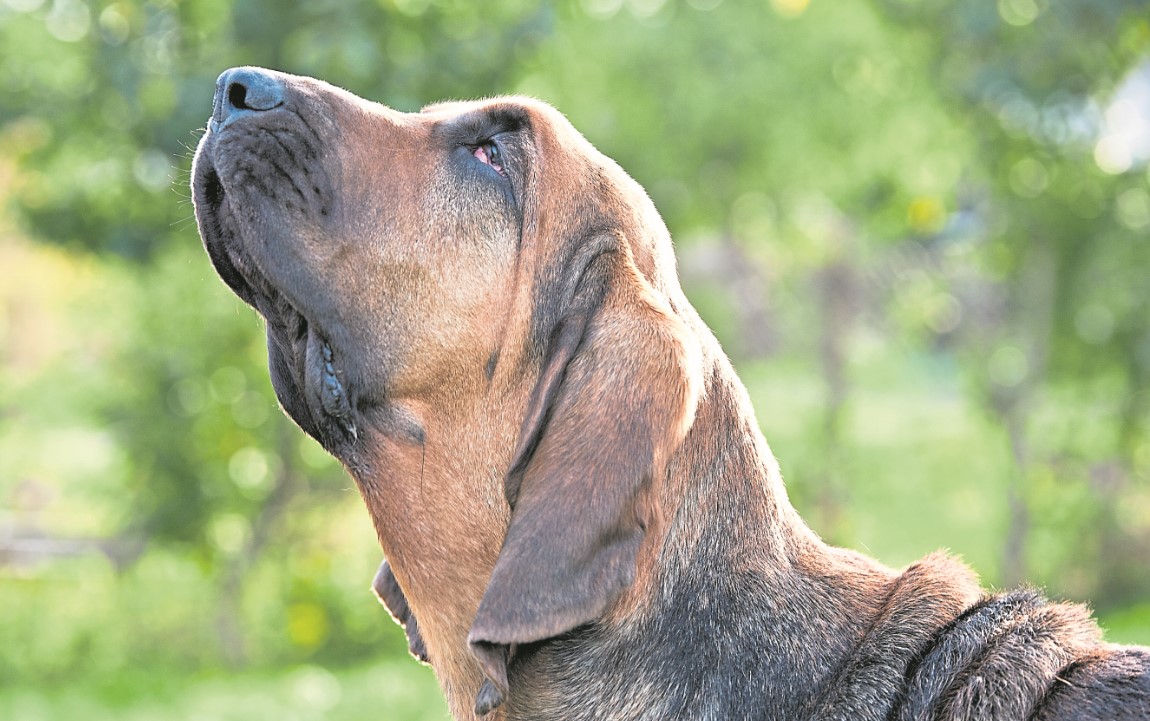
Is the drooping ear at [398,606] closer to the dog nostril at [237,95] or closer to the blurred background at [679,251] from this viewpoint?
the dog nostril at [237,95]

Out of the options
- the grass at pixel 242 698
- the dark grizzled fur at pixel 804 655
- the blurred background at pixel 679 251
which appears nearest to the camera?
the dark grizzled fur at pixel 804 655

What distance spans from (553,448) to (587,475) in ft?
0.54

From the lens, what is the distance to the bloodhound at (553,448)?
10.5ft

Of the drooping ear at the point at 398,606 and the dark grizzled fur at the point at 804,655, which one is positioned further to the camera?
the drooping ear at the point at 398,606

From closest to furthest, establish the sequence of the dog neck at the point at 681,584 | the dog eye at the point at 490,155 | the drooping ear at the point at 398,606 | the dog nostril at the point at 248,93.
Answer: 1. the dog neck at the point at 681,584
2. the dog nostril at the point at 248,93
3. the dog eye at the point at 490,155
4. the drooping ear at the point at 398,606

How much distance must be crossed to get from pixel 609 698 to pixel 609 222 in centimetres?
134

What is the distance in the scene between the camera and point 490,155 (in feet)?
12.9

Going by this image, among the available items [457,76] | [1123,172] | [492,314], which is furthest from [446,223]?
[1123,172]

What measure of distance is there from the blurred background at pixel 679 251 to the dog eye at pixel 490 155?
3.74 meters

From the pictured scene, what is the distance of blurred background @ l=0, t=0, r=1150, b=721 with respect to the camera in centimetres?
1020

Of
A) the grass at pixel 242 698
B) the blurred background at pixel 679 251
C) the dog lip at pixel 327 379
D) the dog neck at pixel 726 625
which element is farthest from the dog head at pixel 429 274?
the grass at pixel 242 698

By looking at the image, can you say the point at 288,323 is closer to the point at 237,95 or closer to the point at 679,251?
the point at 237,95

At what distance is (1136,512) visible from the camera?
15.6m

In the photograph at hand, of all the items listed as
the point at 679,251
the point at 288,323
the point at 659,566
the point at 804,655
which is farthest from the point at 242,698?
the point at 679,251
